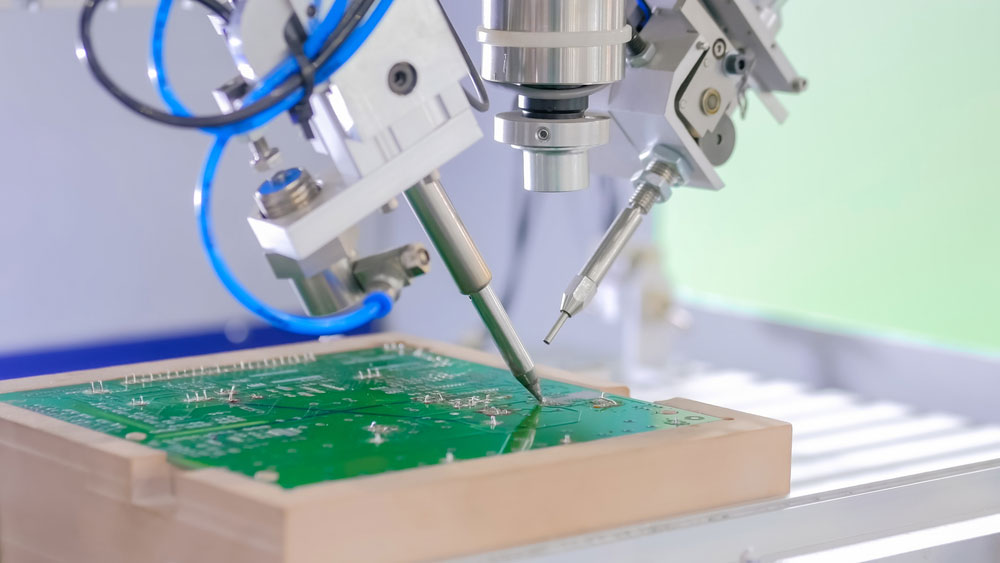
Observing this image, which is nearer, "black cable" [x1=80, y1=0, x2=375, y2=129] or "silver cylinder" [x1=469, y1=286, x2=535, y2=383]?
"black cable" [x1=80, y1=0, x2=375, y2=129]

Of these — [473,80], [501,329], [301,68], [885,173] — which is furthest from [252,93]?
[885,173]

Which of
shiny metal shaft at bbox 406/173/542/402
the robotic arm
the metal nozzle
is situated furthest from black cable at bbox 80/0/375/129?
the metal nozzle

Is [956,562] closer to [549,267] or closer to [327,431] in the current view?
[327,431]

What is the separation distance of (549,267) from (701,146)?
1.22m

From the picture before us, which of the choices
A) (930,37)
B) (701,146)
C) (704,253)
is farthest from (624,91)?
(704,253)

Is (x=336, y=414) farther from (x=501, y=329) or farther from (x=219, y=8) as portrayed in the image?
(x=219, y=8)

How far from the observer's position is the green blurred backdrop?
5.87ft

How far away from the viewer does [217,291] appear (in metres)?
2.59

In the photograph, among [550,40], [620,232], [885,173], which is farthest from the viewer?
[885,173]

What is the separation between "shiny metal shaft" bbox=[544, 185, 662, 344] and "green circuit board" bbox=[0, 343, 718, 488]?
0.08 meters

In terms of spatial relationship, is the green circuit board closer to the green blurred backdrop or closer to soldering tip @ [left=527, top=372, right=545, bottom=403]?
soldering tip @ [left=527, top=372, right=545, bottom=403]

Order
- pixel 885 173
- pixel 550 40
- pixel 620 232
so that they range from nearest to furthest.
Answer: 1. pixel 550 40
2. pixel 620 232
3. pixel 885 173

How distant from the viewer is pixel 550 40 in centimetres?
91

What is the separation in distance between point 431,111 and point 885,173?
1213 mm
